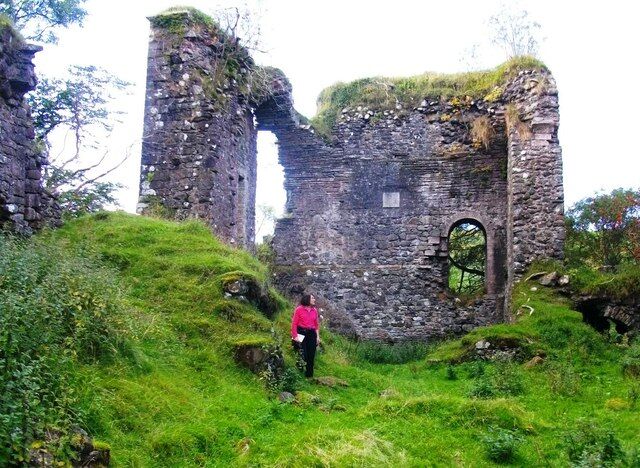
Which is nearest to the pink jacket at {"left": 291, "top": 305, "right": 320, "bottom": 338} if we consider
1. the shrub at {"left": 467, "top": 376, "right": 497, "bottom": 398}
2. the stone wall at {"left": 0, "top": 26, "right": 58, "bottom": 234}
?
the shrub at {"left": 467, "top": 376, "right": 497, "bottom": 398}

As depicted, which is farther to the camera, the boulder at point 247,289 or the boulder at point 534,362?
the boulder at point 534,362

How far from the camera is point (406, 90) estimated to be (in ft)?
60.3

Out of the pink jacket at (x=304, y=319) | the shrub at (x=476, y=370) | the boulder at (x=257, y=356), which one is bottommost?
the shrub at (x=476, y=370)

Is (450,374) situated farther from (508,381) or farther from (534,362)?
(508,381)

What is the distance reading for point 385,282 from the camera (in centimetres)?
1723

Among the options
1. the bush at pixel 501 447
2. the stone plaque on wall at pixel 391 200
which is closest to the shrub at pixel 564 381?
the bush at pixel 501 447

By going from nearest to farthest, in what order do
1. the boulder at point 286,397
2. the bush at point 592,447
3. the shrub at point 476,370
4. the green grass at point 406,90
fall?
1. the bush at point 592,447
2. the boulder at point 286,397
3. the shrub at point 476,370
4. the green grass at point 406,90

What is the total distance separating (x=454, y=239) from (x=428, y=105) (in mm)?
4750

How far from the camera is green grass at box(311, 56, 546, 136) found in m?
17.7

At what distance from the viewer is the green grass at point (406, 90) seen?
58.0 ft

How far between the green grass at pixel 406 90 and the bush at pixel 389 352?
600cm

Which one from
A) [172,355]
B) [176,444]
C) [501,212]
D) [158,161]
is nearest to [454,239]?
[501,212]

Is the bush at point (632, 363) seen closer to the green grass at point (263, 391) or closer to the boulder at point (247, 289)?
the green grass at point (263, 391)

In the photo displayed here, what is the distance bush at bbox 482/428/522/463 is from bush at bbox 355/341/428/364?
7.48 m
